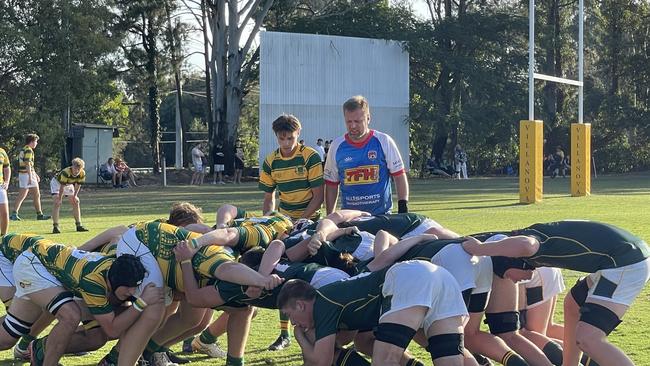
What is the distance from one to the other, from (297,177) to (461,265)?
11.0 ft

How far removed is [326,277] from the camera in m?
6.55

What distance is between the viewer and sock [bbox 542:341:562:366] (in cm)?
671

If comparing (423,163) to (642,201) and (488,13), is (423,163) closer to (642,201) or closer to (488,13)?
(488,13)

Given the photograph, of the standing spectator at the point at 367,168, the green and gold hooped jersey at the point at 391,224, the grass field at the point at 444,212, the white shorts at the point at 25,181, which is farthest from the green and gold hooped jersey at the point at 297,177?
the white shorts at the point at 25,181

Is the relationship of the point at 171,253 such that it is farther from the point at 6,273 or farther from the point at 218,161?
the point at 218,161

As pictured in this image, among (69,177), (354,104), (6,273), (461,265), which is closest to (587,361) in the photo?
(461,265)

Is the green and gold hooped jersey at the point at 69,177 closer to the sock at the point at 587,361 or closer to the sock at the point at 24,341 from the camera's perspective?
the sock at the point at 24,341

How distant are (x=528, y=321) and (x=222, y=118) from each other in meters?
35.0

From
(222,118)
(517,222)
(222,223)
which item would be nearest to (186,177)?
(222,118)

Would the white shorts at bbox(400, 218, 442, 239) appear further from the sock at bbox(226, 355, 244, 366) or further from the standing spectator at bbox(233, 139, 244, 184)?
the standing spectator at bbox(233, 139, 244, 184)

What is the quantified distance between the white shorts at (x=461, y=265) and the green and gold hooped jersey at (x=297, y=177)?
3.13 m

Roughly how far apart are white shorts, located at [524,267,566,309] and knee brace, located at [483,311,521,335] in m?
0.53

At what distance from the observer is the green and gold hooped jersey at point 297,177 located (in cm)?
936

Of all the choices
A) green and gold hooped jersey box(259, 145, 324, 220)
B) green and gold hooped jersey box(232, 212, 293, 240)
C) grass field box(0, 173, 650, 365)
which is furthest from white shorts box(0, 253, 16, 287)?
green and gold hooped jersey box(259, 145, 324, 220)
